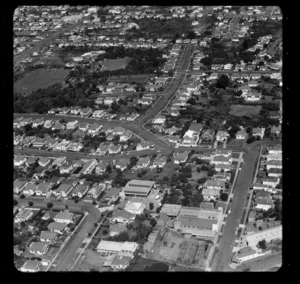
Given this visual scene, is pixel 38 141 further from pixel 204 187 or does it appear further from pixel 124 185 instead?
pixel 204 187

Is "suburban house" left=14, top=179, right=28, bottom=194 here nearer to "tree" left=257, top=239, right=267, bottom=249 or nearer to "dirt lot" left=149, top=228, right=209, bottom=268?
"dirt lot" left=149, top=228, right=209, bottom=268

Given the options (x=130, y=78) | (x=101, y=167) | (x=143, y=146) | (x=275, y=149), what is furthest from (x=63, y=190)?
(x=130, y=78)

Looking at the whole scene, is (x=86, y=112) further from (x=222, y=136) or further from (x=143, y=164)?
(x=222, y=136)

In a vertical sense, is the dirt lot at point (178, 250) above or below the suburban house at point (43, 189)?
above

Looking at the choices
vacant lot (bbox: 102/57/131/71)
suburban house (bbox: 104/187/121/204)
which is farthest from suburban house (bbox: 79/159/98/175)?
vacant lot (bbox: 102/57/131/71)

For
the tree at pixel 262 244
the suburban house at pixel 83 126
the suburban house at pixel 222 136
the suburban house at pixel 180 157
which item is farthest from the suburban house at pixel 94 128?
the tree at pixel 262 244

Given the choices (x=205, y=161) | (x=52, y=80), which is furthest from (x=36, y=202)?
(x=52, y=80)

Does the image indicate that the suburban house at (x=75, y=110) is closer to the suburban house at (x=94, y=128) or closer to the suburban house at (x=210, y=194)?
the suburban house at (x=94, y=128)
